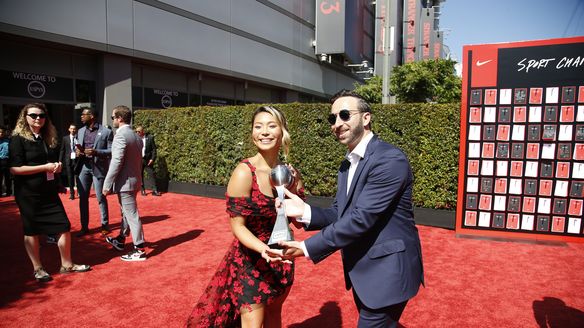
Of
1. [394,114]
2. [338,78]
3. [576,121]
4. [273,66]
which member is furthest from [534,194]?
[338,78]

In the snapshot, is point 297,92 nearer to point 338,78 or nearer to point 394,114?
point 338,78

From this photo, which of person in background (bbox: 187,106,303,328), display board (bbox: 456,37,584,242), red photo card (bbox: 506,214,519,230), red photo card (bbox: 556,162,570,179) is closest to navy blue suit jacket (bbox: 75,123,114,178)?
person in background (bbox: 187,106,303,328)

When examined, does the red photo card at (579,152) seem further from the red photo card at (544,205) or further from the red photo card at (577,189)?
the red photo card at (544,205)

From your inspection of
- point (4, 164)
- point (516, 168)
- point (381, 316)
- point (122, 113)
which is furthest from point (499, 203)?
point (4, 164)

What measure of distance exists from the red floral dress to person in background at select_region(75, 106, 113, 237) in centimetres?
501

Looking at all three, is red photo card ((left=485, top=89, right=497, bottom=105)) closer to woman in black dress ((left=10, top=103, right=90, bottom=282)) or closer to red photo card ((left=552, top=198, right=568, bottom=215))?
red photo card ((left=552, top=198, right=568, bottom=215))

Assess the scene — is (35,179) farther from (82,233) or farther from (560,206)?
(560,206)

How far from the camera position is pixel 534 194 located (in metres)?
6.51

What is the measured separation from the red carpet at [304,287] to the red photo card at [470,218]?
32 centimetres

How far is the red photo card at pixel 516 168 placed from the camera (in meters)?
6.55

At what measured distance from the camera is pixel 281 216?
2100 millimetres

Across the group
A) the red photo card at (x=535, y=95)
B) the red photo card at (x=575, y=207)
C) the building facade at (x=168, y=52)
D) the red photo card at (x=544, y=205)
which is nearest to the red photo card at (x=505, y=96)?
the red photo card at (x=535, y=95)

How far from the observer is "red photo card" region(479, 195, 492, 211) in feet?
22.3

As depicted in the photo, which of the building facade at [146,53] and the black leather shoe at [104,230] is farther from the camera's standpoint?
the building facade at [146,53]
